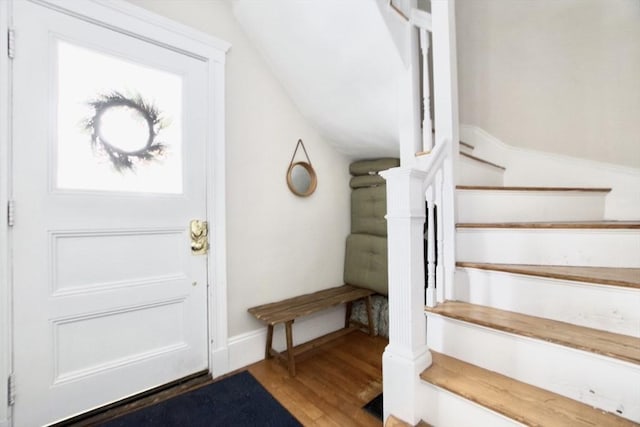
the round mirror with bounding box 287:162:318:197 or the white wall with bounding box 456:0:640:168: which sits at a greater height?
the white wall with bounding box 456:0:640:168

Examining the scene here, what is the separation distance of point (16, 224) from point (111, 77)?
0.87 meters

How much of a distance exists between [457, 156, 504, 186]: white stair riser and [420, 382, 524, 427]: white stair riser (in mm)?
1038

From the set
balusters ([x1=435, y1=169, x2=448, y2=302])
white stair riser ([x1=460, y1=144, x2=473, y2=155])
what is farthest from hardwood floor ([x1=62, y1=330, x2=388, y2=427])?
white stair riser ([x1=460, y1=144, x2=473, y2=155])

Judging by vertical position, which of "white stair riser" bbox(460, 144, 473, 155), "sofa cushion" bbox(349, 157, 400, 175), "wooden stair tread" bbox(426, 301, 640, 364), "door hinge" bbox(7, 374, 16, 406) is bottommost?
"door hinge" bbox(7, 374, 16, 406)

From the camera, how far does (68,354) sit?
1.39 meters

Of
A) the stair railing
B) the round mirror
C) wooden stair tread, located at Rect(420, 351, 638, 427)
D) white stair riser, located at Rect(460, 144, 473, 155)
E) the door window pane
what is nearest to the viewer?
wooden stair tread, located at Rect(420, 351, 638, 427)

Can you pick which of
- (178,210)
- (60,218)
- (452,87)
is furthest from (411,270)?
(60,218)

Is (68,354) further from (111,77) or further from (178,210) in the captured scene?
(111,77)

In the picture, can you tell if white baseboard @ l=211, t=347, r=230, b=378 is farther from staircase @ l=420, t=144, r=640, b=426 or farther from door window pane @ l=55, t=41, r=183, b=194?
staircase @ l=420, t=144, r=640, b=426

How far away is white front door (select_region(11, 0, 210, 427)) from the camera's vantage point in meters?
1.31

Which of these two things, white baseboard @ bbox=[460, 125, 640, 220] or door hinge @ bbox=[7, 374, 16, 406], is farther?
white baseboard @ bbox=[460, 125, 640, 220]

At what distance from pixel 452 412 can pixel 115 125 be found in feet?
6.80

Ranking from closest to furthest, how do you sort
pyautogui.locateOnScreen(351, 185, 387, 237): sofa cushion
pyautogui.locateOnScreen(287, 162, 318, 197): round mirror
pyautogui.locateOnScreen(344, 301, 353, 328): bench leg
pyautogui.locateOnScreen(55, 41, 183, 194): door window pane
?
pyautogui.locateOnScreen(55, 41, 183, 194): door window pane
pyautogui.locateOnScreen(287, 162, 318, 197): round mirror
pyautogui.locateOnScreen(351, 185, 387, 237): sofa cushion
pyautogui.locateOnScreen(344, 301, 353, 328): bench leg

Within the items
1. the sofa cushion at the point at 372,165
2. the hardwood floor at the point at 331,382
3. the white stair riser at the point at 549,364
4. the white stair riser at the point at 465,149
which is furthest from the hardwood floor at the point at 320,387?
the white stair riser at the point at 465,149
